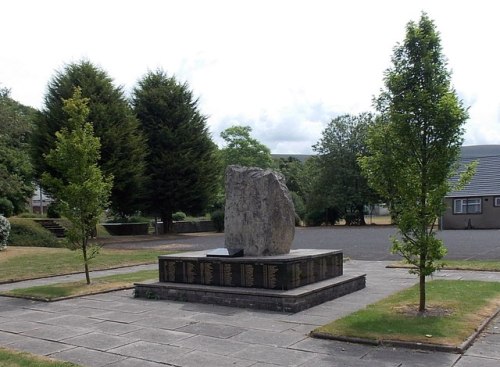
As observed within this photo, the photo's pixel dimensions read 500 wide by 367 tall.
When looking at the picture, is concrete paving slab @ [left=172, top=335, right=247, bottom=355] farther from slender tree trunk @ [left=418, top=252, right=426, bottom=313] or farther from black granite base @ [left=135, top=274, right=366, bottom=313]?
slender tree trunk @ [left=418, top=252, right=426, bottom=313]

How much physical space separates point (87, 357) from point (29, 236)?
2481cm

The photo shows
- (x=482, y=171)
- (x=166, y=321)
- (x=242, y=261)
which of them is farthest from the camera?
(x=482, y=171)

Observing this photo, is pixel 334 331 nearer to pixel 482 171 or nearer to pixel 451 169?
pixel 451 169

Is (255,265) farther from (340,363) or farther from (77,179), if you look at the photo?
(77,179)

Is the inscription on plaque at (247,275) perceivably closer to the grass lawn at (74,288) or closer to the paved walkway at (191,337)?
the paved walkway at (191,337)

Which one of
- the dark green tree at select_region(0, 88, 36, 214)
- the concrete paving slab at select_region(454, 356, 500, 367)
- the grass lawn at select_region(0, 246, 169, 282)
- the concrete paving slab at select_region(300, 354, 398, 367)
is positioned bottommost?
the grass lawn at select_region(0, 246, 169, 282)

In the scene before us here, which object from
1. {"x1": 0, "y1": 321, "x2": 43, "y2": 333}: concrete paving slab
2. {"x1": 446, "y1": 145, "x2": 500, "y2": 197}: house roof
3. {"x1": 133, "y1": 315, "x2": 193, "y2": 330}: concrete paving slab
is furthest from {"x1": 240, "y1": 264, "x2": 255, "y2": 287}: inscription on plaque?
{"x1": 446, "y1": 145, "x2": 500, "y2": 197}: house roof

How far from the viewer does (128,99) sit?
40000mm

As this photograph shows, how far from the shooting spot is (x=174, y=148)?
1567 inches

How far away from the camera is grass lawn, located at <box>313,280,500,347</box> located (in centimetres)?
763

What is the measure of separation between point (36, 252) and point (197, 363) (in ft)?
63.7

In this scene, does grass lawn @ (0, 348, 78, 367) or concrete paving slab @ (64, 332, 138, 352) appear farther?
concrete paving slab @ (64, 332, 138, 352)

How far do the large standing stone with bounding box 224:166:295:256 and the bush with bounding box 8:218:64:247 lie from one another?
61.3ft

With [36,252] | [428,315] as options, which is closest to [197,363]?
[428,315]
